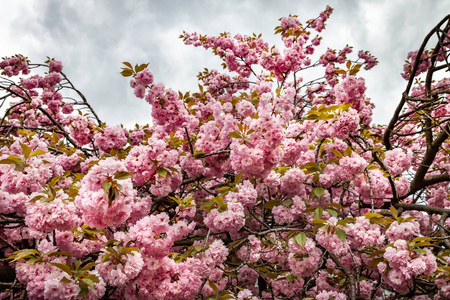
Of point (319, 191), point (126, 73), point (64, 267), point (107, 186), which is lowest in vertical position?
point (64, 267)

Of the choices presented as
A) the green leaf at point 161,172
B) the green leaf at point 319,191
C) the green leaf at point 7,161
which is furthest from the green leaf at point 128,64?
the green leaf at point 319,191

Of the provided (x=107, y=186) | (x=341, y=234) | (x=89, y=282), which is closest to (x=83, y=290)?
(x=89, y=282)

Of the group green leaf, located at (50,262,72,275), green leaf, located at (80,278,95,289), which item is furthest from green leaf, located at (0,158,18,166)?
green leaf, located at (80,278,95,289)

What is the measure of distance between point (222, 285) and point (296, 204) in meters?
1.17

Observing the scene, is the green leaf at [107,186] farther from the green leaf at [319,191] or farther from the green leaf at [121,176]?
the green leaf at [319,191]

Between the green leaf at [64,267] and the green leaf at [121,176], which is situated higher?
the green leaf at [121,176]

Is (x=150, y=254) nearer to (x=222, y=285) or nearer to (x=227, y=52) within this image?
(x=222, y=285)

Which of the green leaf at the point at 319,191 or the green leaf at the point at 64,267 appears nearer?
the green leaf at the point at 64,267

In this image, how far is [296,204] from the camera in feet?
10.00

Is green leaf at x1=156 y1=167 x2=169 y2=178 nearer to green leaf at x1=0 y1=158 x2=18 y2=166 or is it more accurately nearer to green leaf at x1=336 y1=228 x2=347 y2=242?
green leaf at x1=0 y1=158 x2=18 y2=166

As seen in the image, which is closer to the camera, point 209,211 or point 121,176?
point 121,176

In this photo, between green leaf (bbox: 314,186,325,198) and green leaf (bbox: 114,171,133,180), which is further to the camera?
green leaf (bbox: 314,186,325,198)

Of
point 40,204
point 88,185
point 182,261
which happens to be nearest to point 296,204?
point 182,261

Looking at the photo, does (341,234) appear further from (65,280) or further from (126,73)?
(126,73)
